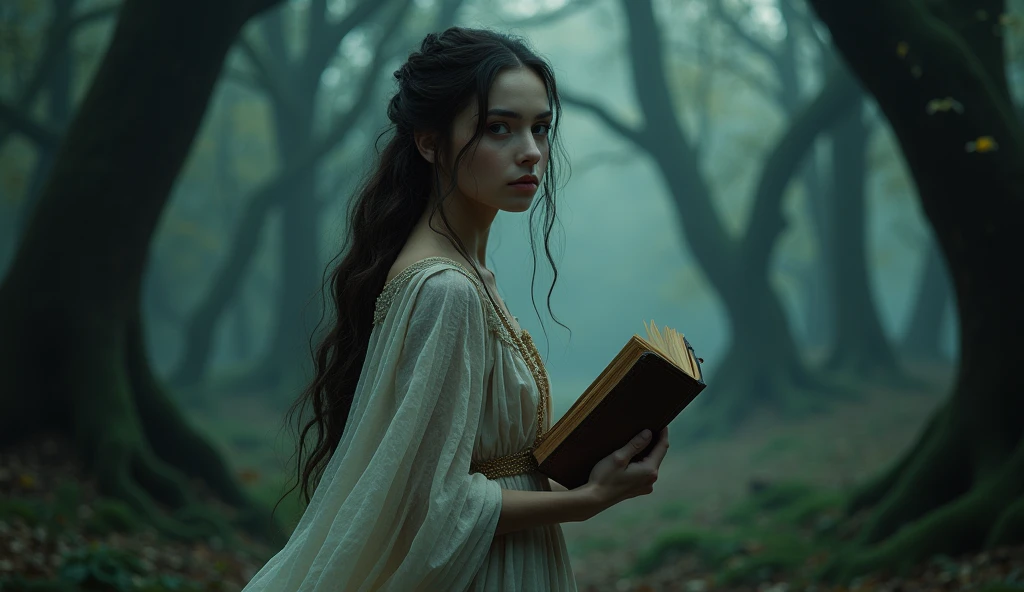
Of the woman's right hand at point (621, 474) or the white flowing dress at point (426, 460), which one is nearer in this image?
the white flowing dress at point (426, 460)

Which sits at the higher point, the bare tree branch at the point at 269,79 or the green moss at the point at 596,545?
the bare tree branch at the point at 269,79

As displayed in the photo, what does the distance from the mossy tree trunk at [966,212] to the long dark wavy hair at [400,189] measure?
13.7ft

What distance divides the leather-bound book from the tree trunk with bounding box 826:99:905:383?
15.2 m

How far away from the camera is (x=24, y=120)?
39.0 ft

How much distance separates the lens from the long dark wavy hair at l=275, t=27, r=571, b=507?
7.86ft

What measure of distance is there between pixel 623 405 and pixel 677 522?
33.4ft

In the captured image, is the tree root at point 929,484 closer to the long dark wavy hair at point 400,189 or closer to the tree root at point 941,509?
the tree root at point 941,509

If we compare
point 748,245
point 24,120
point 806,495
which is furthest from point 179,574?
point 748,245

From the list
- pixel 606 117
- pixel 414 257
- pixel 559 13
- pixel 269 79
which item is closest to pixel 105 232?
pixel 414 257

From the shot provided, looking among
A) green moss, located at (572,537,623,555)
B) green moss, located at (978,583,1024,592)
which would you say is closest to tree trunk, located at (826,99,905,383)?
green moss, located at (572,537,623,555)

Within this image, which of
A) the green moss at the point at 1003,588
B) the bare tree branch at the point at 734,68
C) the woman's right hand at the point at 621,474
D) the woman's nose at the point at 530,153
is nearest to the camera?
the woman's right hand at the point at 621,474

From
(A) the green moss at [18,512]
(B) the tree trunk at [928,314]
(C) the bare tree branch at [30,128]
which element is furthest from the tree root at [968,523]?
(B) the tree trunk at [928,314]

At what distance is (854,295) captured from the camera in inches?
655

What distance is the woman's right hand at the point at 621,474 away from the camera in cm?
221
